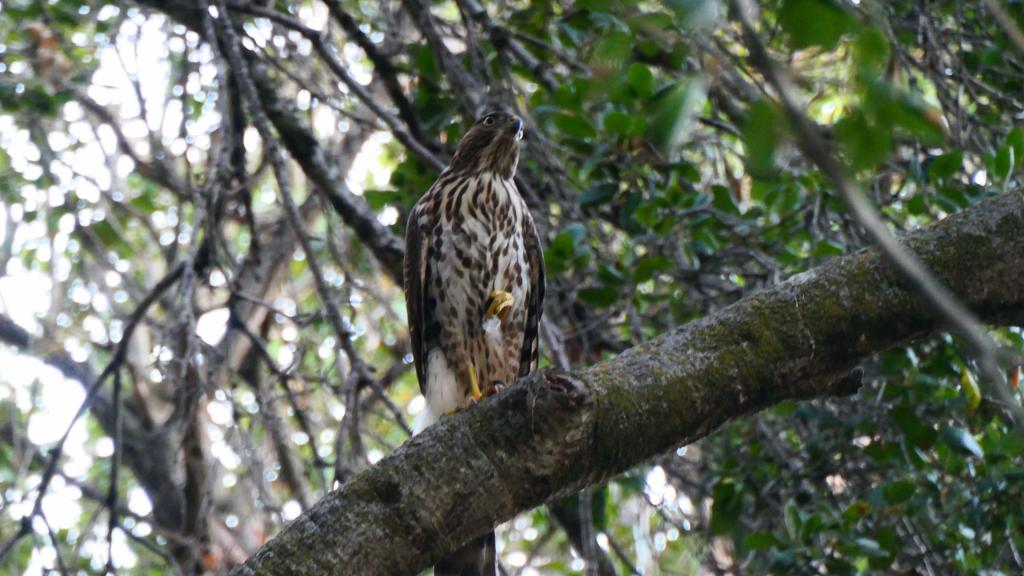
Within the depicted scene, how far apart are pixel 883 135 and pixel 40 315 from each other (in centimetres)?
600

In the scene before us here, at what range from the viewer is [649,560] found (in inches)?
228

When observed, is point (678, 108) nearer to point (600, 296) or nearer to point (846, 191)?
point (846, 191)

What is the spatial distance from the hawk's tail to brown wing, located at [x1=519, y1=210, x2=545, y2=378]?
3.26 feet

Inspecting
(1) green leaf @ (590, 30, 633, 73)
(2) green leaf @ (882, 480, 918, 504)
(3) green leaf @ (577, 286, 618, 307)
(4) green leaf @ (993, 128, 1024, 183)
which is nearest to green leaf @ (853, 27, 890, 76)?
(1) green leaf @ (590, 30, 633, 73)

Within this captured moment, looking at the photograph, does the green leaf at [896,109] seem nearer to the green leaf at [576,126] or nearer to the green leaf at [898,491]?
the green leaf at [898,491]

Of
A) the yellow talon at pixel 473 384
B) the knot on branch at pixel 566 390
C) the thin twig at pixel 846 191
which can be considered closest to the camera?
the thin twig at pixel 846 191

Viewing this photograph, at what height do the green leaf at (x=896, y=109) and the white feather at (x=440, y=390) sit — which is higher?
the white feather at (x=440, y=390)

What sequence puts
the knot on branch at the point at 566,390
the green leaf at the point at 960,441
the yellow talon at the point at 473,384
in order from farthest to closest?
the yellow talon at the point at 473,384 < the green leaf at the point at 960,441 < the knot on branch at the point at 566,390

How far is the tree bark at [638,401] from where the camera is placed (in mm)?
2129

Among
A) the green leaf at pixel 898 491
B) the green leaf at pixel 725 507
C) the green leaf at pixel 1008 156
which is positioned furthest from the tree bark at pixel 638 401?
the green leaf at pixel 725 507

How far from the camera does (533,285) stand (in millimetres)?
4117

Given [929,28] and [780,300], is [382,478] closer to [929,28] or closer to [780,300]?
[780,300]

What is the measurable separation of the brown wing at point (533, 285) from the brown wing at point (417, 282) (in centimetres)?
34

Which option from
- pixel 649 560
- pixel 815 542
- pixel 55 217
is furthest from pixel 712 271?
pixel 55 217
